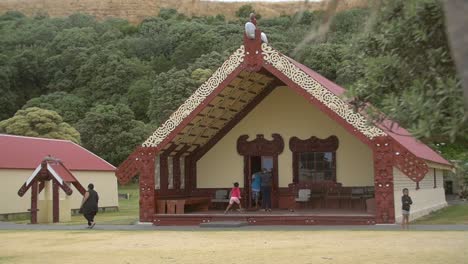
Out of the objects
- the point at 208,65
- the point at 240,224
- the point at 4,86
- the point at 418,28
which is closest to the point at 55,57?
the point at 4,86

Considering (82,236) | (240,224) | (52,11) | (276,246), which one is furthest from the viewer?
(52,11)

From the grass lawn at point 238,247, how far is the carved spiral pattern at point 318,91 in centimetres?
321

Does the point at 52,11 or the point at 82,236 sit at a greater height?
the point at 52,11

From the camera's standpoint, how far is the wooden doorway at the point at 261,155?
886 inches

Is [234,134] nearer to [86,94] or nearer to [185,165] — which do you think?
[185,165]

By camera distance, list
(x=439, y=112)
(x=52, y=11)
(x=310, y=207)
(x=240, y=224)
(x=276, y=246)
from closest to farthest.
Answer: (x=439, y=112) < (x=276, y=246) < (x=240, y=224) < (x=310, y=207) < (x=52, y=11)

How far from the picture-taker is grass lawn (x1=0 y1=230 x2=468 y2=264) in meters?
10.9

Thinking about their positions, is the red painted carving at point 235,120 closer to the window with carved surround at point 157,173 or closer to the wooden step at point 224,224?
the window with carved surround at point 157,173

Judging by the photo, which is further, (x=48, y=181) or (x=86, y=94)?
(x=86, y=94)

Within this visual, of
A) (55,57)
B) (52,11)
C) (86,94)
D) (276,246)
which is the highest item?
(52,11)

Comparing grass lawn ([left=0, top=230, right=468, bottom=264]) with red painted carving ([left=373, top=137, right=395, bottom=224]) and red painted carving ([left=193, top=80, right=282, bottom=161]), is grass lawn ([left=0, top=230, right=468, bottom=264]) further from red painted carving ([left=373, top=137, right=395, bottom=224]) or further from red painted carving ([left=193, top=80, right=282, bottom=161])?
red painted carving ([left=193, top=80, right=282, bottom=161])

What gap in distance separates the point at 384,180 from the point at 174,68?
43036mm

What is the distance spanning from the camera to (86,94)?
209 ft

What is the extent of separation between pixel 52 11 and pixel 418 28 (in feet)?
428
